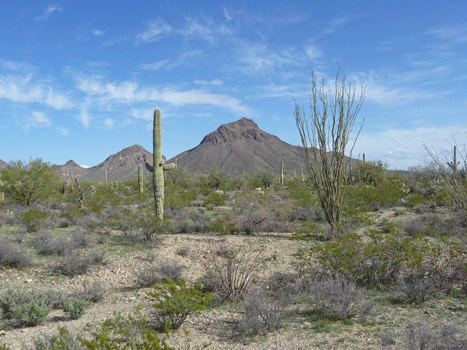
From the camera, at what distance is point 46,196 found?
1666 centimetres

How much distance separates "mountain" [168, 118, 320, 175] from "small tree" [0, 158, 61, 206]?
202ft

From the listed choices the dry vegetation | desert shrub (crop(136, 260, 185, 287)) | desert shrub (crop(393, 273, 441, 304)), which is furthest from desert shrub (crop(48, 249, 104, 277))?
desert shrub (crop(393, 273, 441, 304))

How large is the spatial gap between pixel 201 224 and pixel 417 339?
29.1 feet

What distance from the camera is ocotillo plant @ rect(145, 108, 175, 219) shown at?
11.7 metres

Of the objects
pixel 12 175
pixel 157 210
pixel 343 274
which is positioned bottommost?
pixel 343 274

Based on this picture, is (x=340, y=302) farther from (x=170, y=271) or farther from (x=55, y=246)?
(x=55, y=246)

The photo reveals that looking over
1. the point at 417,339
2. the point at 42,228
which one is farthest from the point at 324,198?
the point at 42,228

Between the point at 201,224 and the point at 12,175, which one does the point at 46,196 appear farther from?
the point at 201,224

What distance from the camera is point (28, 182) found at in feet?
52.7

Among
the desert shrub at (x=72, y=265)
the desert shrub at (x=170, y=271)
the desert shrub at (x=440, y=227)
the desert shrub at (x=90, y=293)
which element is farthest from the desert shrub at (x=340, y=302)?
the desert shrub at (x=440, y=227)

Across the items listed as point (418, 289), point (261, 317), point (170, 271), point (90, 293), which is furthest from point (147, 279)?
point (418, 289)

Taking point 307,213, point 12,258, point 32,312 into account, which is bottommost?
point 32,312

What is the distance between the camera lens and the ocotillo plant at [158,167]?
1170cm

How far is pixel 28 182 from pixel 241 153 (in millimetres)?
88148
